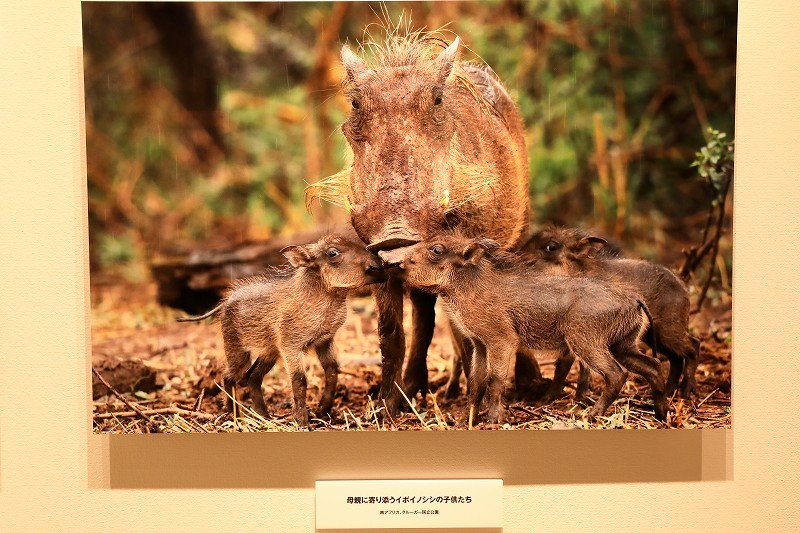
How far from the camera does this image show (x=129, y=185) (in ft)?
6.82

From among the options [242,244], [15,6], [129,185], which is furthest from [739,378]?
[15,6]

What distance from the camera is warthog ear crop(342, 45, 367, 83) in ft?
6.81

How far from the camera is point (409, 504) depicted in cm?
211

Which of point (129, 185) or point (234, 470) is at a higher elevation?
point (129, 185)

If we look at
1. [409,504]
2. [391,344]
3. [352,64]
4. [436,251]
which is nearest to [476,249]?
[436,251]

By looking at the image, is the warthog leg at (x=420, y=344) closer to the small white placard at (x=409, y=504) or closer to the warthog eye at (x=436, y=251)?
the warthog eye at (x=436, y=251)

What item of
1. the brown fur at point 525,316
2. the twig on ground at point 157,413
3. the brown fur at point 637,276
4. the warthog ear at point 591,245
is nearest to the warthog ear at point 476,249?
the brown fur at point 525,316

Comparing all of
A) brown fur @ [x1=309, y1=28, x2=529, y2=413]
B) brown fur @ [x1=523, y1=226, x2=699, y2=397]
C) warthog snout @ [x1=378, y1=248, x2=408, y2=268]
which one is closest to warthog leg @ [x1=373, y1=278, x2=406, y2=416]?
brown fur @ [x1=309, y1=28, x2=529, y2=413]

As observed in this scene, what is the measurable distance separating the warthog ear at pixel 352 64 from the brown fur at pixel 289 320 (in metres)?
0.42

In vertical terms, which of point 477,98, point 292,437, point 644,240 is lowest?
point 292,437

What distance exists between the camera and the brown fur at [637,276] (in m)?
2.10

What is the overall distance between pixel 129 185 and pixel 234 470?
805mm

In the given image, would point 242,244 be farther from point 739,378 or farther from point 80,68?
point 739,378

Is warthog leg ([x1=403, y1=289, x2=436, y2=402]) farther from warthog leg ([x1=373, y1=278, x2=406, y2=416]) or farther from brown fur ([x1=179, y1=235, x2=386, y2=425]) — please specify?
brown fur ([x1=179, y1=235, x2=386, y2=425])
